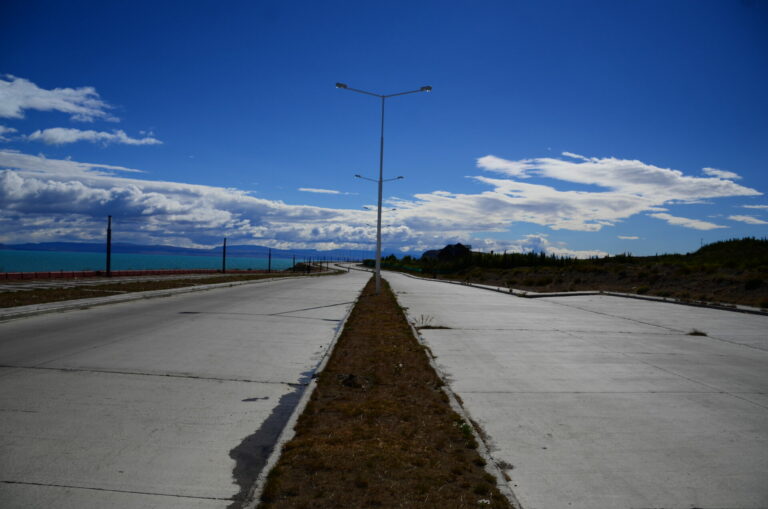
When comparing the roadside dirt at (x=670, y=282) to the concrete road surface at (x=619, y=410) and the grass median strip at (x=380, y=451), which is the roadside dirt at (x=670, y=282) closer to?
the concrete road surface at (x=619, y=410)

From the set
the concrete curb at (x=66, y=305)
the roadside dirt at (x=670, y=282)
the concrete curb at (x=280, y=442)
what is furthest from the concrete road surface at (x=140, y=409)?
the roadside dirt at (x=670, y=282)

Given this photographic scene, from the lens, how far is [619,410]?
20.7 ft

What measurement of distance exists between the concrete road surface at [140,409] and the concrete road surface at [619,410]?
8.04 ft

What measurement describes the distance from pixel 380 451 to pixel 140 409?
117 inches

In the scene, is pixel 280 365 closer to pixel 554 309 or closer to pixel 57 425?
pixel 57 425

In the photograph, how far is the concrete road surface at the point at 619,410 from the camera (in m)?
4.14

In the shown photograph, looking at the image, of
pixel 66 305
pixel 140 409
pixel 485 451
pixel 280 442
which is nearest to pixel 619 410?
pixel 485 451

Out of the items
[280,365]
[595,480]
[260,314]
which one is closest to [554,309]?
[260,314]

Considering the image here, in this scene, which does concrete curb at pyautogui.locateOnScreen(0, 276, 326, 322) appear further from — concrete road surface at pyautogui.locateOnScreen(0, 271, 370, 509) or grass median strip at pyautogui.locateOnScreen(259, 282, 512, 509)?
grass median strip at pyautogui.locateOnScreen(259, 282, 512, 509)

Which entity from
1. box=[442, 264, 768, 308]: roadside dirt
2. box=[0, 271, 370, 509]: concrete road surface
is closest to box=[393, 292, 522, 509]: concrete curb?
box=[0, 271, 370, 509]: concrete road surface

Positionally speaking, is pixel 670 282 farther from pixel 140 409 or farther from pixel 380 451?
pixel 140 409

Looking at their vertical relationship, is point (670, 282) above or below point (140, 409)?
above

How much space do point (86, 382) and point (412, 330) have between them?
7.55m

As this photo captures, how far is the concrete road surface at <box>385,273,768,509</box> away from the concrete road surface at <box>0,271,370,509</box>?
96.4 inches
